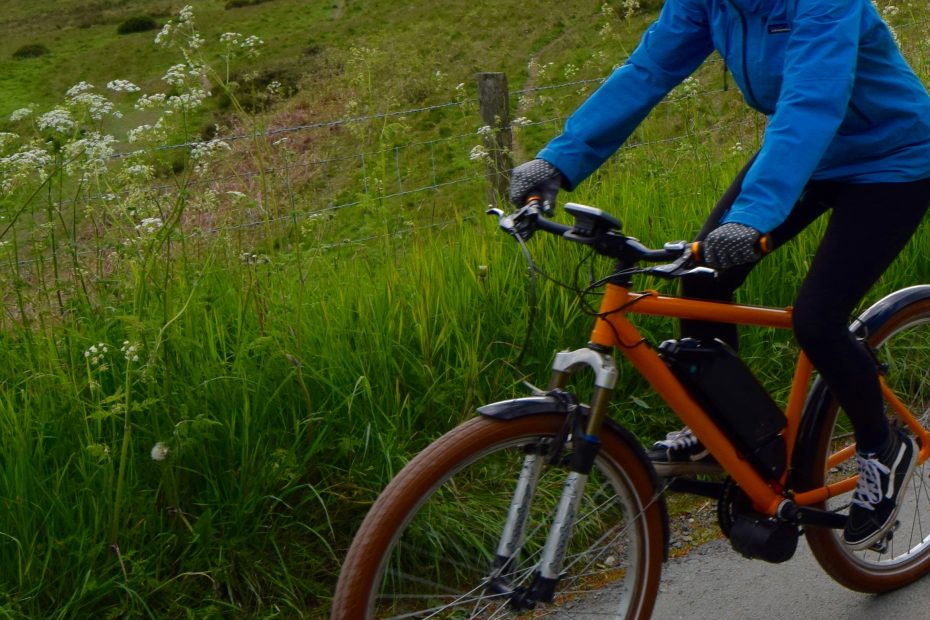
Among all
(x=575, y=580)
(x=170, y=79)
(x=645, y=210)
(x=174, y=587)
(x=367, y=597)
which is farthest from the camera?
(x=645, y=210)

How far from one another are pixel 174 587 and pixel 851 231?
215 centimetres

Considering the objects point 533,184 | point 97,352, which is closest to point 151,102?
point 97,352

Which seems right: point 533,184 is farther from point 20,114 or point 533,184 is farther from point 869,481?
point 20,114

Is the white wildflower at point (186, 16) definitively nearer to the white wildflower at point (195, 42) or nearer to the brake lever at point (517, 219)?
the white wildflower at point (195, 42)

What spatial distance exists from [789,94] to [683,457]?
39.1 inches

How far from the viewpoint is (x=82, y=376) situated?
11.8 feet

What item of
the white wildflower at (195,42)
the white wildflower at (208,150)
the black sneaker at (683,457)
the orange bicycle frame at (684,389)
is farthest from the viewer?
the white wildflower at (208,150)

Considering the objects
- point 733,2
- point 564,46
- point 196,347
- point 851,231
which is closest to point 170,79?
point 196,347

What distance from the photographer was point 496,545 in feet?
9.72

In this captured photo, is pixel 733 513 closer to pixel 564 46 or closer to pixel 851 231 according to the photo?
pixel 851 231

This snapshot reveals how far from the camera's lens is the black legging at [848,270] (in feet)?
9.58

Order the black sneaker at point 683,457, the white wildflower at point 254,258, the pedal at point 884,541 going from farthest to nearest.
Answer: the white wildflower at point 254,258
the pedal at point 884,541
the black sneaker at point 683,457

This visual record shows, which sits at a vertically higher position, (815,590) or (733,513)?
(733,513)

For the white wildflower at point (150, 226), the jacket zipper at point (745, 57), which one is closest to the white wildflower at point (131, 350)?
the white wildflower at point (150, 226)
